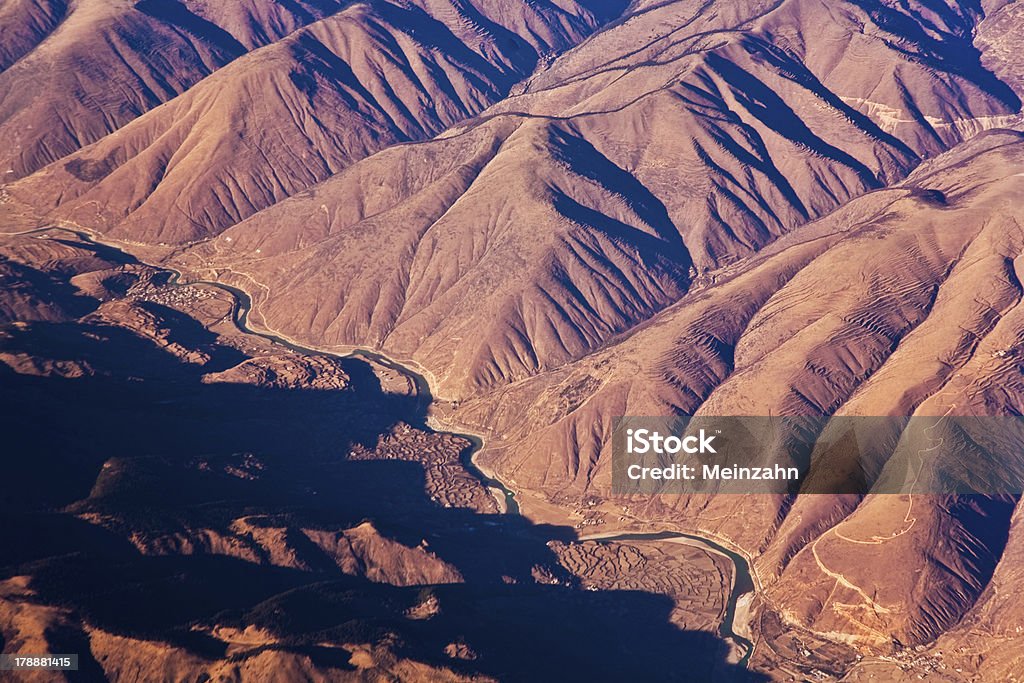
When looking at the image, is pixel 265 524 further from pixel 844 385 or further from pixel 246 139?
pixel 246 139

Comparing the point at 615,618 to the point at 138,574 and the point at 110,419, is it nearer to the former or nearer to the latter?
the point at 138,574

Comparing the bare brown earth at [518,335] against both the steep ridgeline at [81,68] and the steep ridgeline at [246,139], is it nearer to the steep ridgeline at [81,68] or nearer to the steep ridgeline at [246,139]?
the steep ridgeline at [246,139]

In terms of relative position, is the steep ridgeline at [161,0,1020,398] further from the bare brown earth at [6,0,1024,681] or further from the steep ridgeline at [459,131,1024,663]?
the steep ridgeline at [459,131,1024,663]

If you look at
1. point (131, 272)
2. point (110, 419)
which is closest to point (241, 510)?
point (110, 419)

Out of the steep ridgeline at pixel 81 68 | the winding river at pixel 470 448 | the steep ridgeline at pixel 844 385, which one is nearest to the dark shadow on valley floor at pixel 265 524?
the winding river at pixel 470 448

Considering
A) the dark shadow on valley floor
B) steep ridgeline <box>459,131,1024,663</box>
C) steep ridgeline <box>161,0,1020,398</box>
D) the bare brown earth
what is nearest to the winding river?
the bare brown earth

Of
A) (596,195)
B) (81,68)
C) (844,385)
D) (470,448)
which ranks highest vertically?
(81,68)

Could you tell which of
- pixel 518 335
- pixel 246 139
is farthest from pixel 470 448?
pixel 246 139

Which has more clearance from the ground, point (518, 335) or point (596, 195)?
point (596, 195)
